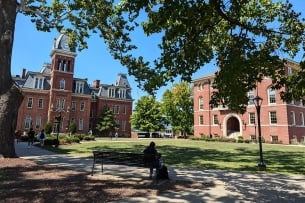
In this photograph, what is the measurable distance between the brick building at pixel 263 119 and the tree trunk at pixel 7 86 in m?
30.5

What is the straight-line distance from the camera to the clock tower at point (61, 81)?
169 ft

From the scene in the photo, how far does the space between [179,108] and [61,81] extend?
1137 inches

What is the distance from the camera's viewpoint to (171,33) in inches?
345

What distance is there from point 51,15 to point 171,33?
14058 mm

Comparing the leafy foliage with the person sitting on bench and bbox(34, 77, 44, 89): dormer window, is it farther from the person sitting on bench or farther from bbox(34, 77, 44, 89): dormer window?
bbox(34, 77, 44, 89): dormer window

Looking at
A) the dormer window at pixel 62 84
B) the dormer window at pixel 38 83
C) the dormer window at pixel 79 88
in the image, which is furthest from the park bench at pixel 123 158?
the dormer window at pixel 79 88

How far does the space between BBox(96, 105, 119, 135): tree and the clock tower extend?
27.2 ft

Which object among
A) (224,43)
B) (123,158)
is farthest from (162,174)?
(224,43)

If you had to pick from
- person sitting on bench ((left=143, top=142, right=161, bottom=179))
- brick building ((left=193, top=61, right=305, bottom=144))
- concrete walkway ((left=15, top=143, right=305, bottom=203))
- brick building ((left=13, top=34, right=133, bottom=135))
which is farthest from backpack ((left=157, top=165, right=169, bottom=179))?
brick building ((left=13, top=34, right=133, bottom=135))

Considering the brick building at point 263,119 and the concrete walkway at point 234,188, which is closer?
the concrete walkway at point 234,188

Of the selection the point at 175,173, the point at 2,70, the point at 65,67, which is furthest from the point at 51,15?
the point at 65,67

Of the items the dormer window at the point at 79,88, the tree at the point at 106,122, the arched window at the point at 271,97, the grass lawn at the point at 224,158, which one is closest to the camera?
the grass lawn at the point at 224,158

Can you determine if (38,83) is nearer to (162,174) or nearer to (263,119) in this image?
(263,119)

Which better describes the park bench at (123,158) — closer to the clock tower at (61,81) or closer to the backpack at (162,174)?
the backpack at (162,174)
